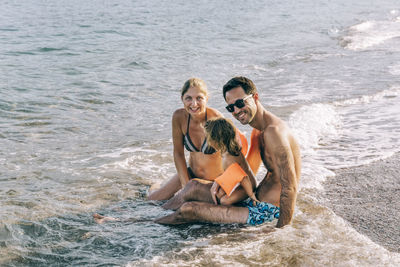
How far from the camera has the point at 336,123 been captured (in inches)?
370

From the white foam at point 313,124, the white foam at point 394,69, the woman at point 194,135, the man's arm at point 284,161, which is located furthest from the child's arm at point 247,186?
the white foam at point 394,69

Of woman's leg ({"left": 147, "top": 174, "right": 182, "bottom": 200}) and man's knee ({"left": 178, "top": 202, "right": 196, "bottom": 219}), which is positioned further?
woman's leg ({"left": 147, "top": 174, "right": 182, "bottom": 200})

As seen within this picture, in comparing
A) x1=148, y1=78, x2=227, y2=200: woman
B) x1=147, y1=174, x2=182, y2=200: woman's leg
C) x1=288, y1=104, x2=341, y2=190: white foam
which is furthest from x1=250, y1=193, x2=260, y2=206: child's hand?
x1=288, y1=104, x2=341, y2=190: white foam

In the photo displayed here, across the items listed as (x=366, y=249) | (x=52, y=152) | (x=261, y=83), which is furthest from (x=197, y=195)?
(x=261, y=83)

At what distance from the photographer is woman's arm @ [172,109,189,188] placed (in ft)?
18.9

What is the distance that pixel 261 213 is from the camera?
16.2 feet

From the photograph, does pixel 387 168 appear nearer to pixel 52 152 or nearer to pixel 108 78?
pixel 52 152

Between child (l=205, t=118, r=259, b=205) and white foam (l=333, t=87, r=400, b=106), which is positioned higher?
child (l=205, t=118, r=259, b=205)

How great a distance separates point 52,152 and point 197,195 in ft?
12.3

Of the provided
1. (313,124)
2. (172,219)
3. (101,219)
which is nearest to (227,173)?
(172,219)

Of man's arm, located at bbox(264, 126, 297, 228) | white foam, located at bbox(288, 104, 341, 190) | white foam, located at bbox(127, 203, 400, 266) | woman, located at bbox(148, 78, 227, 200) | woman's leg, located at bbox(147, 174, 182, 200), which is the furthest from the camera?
white foam, located at bbox(288, 104, 341, 190)

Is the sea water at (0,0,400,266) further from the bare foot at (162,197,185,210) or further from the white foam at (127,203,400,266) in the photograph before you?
the bare foot at (162,197,185,210)

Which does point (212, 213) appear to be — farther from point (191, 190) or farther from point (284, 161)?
point (284, 161)

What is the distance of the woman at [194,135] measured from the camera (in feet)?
18.0
